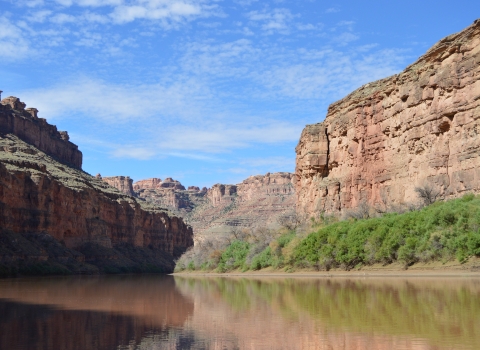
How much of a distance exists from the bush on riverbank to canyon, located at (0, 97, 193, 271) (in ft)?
101

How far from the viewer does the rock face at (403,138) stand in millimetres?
Answer: 38000

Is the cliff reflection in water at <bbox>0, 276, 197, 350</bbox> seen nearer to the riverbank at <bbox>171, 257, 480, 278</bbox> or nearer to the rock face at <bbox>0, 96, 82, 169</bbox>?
the riverbank at <bbox>171, 257, 480, 278</bbox>

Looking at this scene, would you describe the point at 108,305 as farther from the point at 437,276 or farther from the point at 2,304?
the point at 437,276

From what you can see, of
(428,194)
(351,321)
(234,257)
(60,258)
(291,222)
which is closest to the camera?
(351,321)

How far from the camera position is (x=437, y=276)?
28.8 m

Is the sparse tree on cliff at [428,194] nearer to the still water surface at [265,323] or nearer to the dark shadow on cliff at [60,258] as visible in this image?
the still water surface at [265,323]

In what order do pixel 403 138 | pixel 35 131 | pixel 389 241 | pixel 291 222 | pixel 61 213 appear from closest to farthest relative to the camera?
pixel 389 241, pixel 403 138, pixel 291 222, pixel 61 213, pixel 35 131

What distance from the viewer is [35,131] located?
367 feet

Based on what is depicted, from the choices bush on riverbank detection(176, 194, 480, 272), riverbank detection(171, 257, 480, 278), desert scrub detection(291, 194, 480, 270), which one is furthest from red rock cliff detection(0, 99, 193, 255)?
riverbank detection(171, 257, 480, 278)

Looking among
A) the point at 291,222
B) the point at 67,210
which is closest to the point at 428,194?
the point at 291,222

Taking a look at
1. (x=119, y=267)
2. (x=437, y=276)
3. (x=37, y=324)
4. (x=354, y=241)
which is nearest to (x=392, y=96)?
(x=354, y=241)

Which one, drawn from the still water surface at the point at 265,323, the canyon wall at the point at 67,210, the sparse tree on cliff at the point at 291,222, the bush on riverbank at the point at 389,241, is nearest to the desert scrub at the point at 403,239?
the bush on riverbank at the point at 389,241

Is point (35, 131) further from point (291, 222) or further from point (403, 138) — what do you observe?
point (403, 138)

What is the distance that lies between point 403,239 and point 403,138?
13796 millimetres
